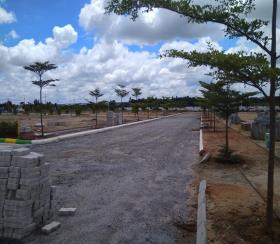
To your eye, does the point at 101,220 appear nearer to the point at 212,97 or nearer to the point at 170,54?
the point at 170,54

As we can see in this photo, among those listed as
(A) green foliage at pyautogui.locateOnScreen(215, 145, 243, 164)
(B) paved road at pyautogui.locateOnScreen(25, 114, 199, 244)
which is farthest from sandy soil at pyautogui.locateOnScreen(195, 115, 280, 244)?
(B) paved road at pyautogui.locateOnScreen(25, 114, 199, 244)

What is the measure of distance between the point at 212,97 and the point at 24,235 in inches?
441

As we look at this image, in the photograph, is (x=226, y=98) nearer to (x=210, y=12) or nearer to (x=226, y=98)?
(x=226, y=98)

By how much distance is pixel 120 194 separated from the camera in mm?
8922

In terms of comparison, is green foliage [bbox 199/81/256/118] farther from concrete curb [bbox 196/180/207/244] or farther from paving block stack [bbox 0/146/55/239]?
paving block stack [bbox 0/146/55/239]

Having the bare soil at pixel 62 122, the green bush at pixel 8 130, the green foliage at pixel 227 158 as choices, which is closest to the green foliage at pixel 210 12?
the green foliage at pixel 227 158

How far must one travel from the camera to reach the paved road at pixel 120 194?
6.14 m

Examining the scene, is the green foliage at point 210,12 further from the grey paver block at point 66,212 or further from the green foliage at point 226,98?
the green foliage at point 226,98

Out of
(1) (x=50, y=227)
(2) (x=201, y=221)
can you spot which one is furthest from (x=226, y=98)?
(1) (x=50, y=227)

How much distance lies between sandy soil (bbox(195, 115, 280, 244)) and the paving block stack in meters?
2.78

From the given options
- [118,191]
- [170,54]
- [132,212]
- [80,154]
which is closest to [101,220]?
[132,212]

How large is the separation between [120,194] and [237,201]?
261 cm

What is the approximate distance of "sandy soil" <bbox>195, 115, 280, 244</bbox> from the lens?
6020 millimetres

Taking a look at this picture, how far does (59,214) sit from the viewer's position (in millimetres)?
7078
